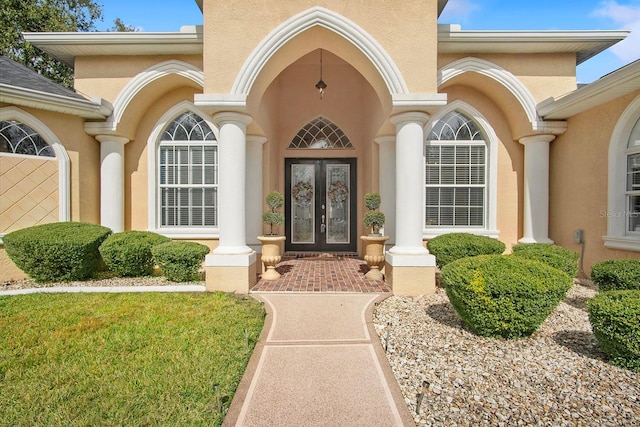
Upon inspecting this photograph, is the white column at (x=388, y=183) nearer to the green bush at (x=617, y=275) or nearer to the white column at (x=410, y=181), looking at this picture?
the white column at (x=410, y=181)

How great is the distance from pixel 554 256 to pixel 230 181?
240 inches

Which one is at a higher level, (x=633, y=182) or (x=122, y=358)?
(x=633, y=182)

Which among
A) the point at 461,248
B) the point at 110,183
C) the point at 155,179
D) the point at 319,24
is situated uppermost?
the point at 319,24

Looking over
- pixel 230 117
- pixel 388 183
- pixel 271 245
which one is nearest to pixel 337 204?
pixel 388 183

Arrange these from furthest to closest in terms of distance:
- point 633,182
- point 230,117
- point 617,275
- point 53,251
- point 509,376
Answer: point 53,251 → point 633,182 → point 230,117 → point 617,275 → point 509,376

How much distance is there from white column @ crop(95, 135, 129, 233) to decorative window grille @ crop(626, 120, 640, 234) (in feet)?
37.0

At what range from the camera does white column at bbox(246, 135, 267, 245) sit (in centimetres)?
798

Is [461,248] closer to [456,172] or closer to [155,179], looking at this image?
[456,172]

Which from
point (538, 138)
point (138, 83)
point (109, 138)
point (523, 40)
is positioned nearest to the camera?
point (523, 40)

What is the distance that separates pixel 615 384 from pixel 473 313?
4.51 ft

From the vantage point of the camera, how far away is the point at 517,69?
804 centimetres

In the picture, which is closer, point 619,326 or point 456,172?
point 619,326

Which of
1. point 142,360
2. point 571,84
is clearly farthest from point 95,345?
point 571,84

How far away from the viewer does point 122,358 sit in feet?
12.0
